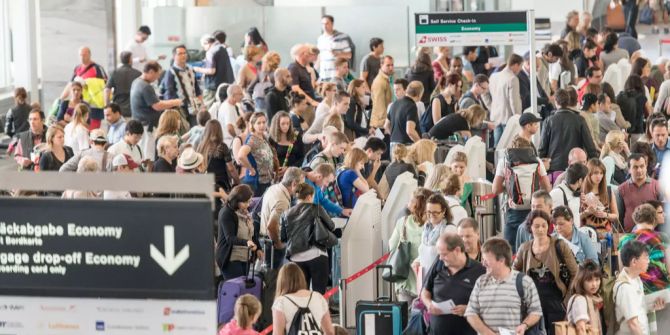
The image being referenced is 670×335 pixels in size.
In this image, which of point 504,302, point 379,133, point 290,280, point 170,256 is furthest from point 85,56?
point 170,256

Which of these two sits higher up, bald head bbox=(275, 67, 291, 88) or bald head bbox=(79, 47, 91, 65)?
bald head bbox=(79, 47, 91, 65)

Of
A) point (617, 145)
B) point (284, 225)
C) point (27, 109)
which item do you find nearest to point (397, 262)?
point (284, 225)

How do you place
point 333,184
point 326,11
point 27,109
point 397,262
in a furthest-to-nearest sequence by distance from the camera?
point 326,11 < point 27,109 < point 333,184 < point 397,262

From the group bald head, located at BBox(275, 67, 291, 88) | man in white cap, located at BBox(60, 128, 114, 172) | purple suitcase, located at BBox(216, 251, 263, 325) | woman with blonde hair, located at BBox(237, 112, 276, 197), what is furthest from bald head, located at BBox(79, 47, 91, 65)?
purple suitcase, located at BBox(216, 251, 263, 325)

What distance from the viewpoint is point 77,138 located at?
16469 mm

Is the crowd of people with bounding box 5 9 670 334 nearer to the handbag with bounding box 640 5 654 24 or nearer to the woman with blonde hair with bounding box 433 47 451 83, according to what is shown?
the woman with blonde hair with bounding box 433 47 451 83

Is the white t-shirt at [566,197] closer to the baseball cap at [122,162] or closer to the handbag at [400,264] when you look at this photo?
the handbag at [400,264]

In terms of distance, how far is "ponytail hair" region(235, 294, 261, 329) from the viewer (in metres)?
9.47

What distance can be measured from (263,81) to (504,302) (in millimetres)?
10971

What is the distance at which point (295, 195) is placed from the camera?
12609 mm

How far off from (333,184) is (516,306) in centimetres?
427

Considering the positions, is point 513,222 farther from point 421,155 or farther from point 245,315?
point 245,315

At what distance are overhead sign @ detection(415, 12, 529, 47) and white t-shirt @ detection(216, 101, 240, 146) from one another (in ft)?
9.77

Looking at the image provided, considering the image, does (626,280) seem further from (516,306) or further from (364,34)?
(364,34)
